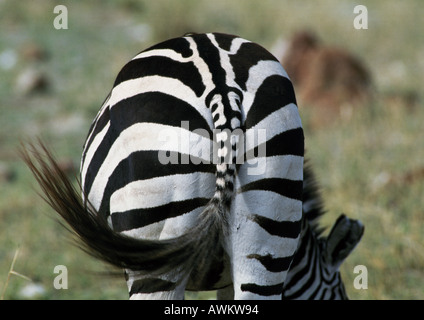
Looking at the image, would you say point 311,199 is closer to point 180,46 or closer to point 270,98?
point 270,98

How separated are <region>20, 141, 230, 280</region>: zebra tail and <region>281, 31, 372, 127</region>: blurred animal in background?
591 centimetres

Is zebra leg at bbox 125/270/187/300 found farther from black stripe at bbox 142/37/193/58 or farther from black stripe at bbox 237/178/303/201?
black stripe at bbox 142/37/193/58

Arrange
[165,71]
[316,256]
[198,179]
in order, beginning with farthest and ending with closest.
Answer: [316,256] → [165,71] → [198,179]

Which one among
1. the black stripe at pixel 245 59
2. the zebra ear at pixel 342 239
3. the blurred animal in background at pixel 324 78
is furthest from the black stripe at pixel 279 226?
the blurred animal in background at pixel 324 78

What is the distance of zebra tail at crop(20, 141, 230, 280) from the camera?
1851mm

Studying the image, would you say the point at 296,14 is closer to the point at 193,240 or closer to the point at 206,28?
the point at 206,28

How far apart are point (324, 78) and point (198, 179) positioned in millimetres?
6917

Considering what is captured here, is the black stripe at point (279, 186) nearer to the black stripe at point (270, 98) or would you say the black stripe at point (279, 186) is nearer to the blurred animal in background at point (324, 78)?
the black stripe at point (270, 98)

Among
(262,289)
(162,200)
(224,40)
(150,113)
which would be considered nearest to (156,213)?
(162,200)

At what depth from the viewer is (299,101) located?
869cm

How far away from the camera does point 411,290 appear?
12.5 ft

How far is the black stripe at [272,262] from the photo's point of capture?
75.5 inches
